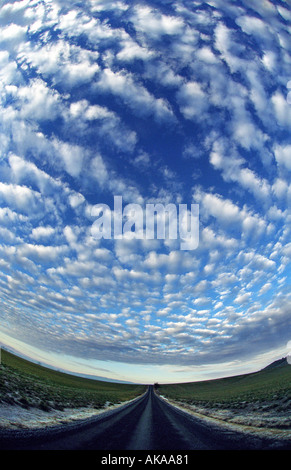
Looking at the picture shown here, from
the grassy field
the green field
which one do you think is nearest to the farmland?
the green field

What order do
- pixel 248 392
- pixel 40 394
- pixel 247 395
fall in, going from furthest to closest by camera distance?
1. pixel 248 392
2. pixel 247 395
3. pixel 40 394

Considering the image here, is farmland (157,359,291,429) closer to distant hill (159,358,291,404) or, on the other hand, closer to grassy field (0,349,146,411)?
distant hill (159,358,291,404)

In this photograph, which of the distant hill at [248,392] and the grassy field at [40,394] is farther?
the distant hill at [248,392]

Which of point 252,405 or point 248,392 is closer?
point 252,405

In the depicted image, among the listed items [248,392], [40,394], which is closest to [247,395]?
[248,392]

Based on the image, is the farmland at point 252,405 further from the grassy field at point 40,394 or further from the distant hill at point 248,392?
the grassy field at point 40,394

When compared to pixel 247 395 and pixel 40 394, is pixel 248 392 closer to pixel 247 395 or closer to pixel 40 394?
pixel 247 395

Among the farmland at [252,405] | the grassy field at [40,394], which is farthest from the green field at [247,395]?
the grassy field at [40,394]

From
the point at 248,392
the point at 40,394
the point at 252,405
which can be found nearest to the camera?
the point at 40,394

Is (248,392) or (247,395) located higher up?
(247,395)

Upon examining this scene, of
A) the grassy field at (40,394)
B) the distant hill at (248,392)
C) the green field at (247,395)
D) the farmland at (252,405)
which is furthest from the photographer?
the distant hill at (248,392)
